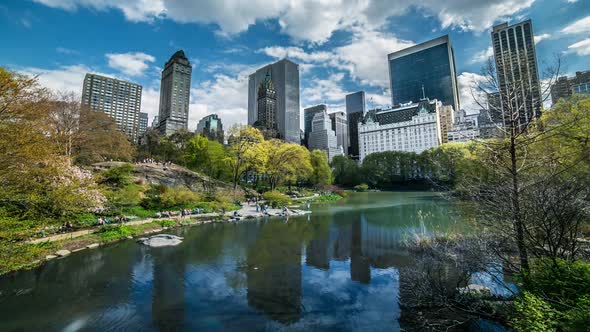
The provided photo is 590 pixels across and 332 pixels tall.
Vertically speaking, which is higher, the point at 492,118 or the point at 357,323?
the point at 492,118

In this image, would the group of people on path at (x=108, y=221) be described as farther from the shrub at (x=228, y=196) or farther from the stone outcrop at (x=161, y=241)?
the shrub at (x=228, y=196)

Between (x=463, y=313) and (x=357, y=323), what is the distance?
3111 mm

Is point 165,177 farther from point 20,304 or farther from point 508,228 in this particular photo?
point 508,228

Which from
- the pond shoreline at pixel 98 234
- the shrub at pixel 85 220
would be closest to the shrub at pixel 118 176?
the shrub at pixel 85 220

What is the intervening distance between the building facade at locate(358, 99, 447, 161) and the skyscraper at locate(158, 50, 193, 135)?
9562cm

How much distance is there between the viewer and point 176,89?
12900 cm

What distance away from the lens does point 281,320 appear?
7.18 m

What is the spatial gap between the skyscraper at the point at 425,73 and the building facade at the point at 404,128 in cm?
2397

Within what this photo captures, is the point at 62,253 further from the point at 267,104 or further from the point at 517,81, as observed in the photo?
the point at 267,104

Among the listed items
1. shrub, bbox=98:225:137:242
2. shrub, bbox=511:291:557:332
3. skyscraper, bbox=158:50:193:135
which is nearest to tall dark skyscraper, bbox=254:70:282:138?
skyscraper, bbox=158:50:193:135

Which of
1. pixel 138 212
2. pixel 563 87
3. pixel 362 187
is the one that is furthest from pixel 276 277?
pixel 362 187

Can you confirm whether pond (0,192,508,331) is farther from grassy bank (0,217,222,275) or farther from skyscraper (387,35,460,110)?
skyscraper (387,35,460,110)

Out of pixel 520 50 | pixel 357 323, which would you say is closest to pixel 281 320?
pixel 357 323

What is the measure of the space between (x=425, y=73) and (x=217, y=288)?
568 ft
